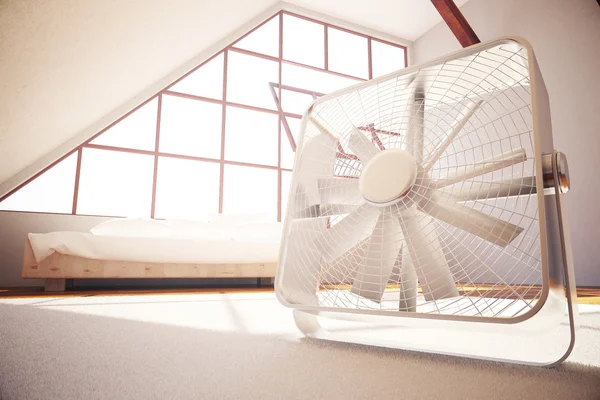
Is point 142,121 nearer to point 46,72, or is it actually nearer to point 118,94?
point 118,94

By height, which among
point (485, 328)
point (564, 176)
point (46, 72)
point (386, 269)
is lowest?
point (485, 328)

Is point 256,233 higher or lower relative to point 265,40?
lower

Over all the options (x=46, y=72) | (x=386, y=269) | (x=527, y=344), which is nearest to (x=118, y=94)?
(x=46, y=72)

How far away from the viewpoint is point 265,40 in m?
5.79

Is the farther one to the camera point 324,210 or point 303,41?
point 303,41

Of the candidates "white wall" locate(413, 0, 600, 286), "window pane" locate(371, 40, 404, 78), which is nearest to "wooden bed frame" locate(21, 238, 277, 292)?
"white wall" locate(413, 0, 600, 286)

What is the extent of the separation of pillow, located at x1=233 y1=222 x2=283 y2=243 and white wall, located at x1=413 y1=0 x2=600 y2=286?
10.2 ft

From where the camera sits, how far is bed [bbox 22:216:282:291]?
2.82 metres

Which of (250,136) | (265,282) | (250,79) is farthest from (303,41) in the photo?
(265,282)

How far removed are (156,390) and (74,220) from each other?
14.0ft

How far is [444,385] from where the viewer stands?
2.04ft

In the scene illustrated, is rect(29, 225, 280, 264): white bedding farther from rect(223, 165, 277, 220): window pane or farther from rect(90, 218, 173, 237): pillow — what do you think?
rect(223, 165, 277, 220): window pane

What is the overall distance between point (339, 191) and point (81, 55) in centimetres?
310

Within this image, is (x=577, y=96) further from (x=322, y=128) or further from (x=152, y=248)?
(x=152, y=248)
